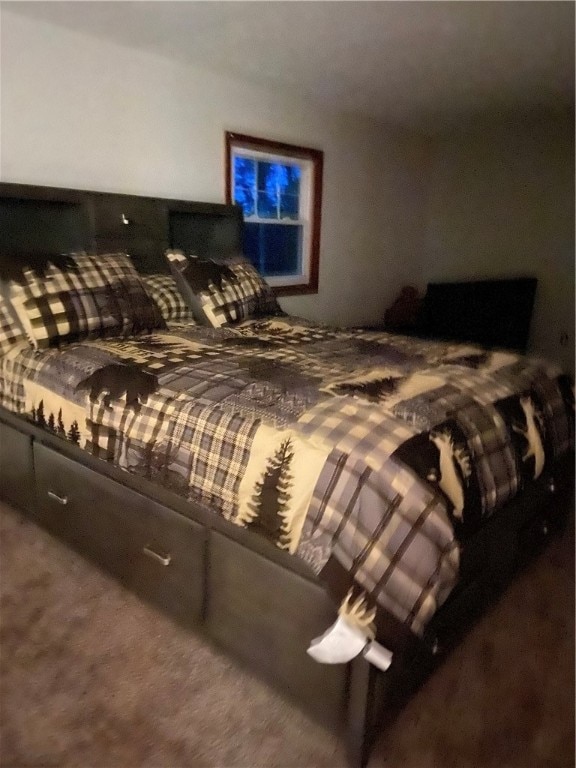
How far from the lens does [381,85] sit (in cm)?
316

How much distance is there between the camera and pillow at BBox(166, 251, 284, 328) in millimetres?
2488

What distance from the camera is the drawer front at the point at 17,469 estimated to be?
2012 millimetres

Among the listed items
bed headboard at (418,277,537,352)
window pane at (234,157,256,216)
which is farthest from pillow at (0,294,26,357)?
bed headboard at (418,277,537,352)

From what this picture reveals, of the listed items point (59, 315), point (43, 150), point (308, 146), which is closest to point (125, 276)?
point (59, 315)

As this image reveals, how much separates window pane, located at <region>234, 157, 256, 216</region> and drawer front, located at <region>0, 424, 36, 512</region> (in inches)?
77.8

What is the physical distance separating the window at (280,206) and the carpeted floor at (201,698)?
7.95 ft

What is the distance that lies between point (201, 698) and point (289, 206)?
3.09 m

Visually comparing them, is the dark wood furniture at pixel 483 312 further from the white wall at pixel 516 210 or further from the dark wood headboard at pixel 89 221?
the dark wood headboard at pixel 89 221

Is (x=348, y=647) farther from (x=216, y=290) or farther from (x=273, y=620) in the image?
(x=216, y=290)

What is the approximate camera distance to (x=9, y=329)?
2020 millimetres

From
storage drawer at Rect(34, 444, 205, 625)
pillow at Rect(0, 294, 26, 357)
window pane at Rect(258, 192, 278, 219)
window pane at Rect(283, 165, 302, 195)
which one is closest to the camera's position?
storage drawer at Rect(34, 444, 205, 625)

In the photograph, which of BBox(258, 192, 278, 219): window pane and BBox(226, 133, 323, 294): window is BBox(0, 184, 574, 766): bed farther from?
BBox(258, 192, 278, 219): window pane

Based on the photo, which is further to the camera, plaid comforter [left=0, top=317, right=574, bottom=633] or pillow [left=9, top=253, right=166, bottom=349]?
pillow [left=9, top=253, right=166, bottom=349]

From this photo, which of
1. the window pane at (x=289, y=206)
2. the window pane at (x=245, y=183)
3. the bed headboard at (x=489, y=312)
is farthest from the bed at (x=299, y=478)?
the bed headboard at (x=489, y=312)
